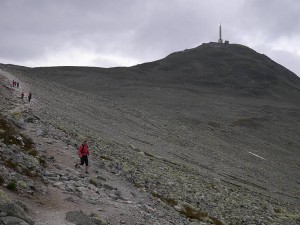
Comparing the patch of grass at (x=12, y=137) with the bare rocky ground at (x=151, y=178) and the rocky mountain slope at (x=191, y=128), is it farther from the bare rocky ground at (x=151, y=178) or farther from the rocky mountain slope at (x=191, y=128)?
the rocky mountain slope at (x=191, y=128)

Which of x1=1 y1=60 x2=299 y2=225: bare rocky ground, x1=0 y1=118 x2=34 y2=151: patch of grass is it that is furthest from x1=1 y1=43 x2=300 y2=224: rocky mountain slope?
x1=0 y1=118 x2=34 y2=151: patch of grass

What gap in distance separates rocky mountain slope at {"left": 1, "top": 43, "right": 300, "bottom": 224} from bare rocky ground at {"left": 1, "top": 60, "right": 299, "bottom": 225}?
163 mm

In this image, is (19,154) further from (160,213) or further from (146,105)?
(146,105)

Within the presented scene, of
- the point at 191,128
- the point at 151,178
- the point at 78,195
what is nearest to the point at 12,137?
the point at 78,195

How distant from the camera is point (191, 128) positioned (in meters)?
69.2

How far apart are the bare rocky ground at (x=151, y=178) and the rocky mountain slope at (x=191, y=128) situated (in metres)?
0.16

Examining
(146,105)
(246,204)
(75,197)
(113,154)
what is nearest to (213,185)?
(246,204)

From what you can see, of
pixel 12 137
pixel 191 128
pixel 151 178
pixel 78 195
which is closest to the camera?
pixel 78 195

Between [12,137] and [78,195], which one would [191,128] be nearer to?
[12,137]

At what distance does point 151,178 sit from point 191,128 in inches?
1718

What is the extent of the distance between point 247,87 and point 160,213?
128 meters

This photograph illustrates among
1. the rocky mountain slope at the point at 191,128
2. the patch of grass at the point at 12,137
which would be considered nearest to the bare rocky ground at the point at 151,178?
the rocky mountain slope at the point at 191,128

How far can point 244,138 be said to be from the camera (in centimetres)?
7406

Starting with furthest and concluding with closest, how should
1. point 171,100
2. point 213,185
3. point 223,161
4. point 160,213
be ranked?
1. point 171,100
2. point 223,161
3. point 213,185
4. point 160,213
